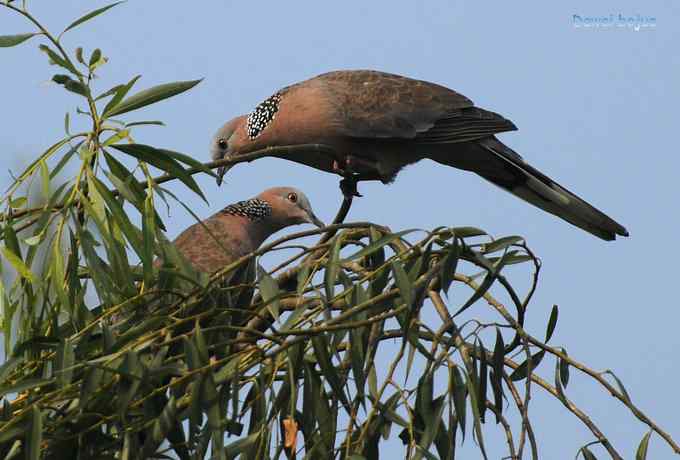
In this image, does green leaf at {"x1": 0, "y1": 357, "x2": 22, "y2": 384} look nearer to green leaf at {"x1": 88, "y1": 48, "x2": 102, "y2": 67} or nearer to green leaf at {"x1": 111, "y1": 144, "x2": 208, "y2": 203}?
green leaf at {"x1": 111, "y1": 144, "x2": 208, "y2": 203}

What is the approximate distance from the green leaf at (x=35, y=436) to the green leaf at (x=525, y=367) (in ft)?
4.42

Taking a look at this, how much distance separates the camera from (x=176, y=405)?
2.83 meters

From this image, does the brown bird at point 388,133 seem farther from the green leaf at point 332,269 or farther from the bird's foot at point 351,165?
the green leaf at point 332,269

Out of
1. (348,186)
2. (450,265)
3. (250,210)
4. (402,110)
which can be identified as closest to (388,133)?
(402,110)

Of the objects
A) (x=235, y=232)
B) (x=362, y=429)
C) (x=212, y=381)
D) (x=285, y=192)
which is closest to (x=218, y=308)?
(x=212, y=381)

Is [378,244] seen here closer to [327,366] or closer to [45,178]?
[327,366]

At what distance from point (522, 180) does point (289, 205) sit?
4.23ft

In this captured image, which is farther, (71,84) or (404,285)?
(71,84)

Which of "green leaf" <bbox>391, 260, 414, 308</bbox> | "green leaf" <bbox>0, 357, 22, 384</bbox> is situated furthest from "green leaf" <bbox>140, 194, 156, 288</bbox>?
"green leaf" <bbox>391, 260, 414, 308</bbox>

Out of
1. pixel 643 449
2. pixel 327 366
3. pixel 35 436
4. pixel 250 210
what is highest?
pixel 250 210

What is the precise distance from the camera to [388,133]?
238 inches

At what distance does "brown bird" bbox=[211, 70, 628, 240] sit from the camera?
594 cm

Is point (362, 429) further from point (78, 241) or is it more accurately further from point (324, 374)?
point (78, 241)

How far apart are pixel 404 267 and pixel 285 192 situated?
11.2ft
